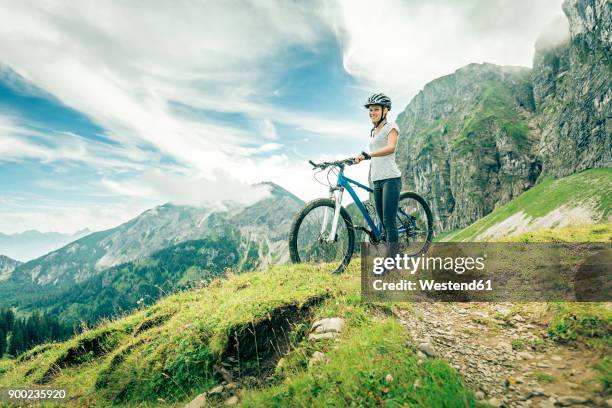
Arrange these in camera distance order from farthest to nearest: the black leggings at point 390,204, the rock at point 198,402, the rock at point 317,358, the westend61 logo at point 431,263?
the westend61 logo at point 431,263 < the black leggings at point 390,204 < the rock at point 198,402 < the rock at point 317,358

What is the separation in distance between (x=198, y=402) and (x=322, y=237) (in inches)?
204

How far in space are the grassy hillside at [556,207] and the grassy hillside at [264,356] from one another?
106483 millimetres

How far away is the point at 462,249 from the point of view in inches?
422

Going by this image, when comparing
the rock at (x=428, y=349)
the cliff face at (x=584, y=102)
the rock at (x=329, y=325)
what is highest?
the cliff face at (x=584, y=102)

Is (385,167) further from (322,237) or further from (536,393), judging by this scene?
(536,393)

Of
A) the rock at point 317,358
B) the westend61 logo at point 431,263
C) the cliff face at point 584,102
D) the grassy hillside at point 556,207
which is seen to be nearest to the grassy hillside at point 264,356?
the rock at point 317,358

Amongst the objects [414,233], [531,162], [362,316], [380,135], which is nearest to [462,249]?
[414,233]

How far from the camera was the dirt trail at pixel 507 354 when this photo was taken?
395cm

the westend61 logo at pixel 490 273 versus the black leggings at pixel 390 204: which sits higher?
the black leggings at pixel 390 204

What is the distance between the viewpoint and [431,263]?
10.0 m

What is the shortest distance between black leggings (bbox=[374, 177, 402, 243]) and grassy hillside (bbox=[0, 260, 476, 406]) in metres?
1.62

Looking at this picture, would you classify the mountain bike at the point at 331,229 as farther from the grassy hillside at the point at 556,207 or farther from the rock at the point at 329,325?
the grassy hillside at the point at 556,207

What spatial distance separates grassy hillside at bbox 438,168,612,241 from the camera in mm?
107250

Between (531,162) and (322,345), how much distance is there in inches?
9162
